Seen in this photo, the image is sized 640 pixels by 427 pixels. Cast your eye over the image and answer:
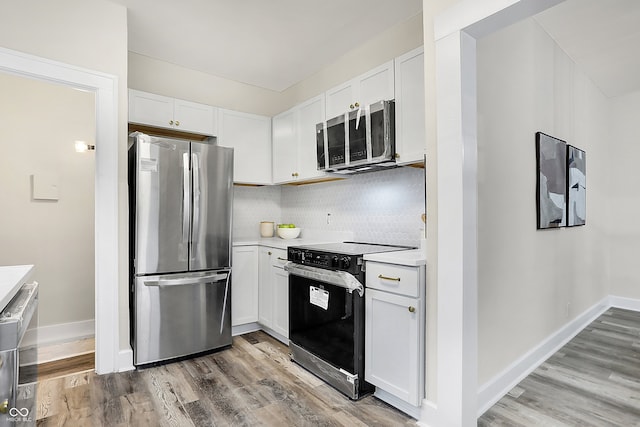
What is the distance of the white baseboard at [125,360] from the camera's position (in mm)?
2674

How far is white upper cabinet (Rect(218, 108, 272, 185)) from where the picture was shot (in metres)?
3.68

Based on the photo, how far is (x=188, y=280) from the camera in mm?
2895

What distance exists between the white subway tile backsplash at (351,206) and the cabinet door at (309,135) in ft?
1.20

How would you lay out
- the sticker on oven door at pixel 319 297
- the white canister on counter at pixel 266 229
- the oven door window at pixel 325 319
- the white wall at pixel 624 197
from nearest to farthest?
the oven door window at pixel 325 319 → the sticker on oven door at pixel 319 297 → the white canister on counter at pixel 266 229 → the white wall at pixel 624 197

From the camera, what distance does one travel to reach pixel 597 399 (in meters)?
2.29

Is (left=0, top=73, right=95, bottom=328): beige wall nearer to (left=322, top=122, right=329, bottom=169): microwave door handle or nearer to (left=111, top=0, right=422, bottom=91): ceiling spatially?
(left=111, top=0, right=422, bottom=91): ceiling

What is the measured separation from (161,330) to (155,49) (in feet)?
8.30

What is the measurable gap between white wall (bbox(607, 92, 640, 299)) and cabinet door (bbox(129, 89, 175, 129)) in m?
5.25

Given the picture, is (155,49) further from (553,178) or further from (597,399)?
(597,399)

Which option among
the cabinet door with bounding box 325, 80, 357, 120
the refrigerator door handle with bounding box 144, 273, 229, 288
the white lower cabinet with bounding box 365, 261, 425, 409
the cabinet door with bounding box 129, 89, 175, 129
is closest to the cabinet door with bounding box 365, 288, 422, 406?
the white lower cabinet with bounding box 365, 261, 425, 409

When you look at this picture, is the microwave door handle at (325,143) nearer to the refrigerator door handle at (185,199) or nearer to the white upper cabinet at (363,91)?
the white upper cabinet at (363,91)

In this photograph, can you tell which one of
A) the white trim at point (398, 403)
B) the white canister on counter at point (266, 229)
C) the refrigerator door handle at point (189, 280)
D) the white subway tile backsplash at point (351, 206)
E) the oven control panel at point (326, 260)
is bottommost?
the white trim at point (398, 403)

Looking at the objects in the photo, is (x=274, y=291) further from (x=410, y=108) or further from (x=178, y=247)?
(x=410, y=108)

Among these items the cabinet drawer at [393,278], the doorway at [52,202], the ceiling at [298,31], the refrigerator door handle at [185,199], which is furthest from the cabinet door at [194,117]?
the cabinet drawer at [393,278]
